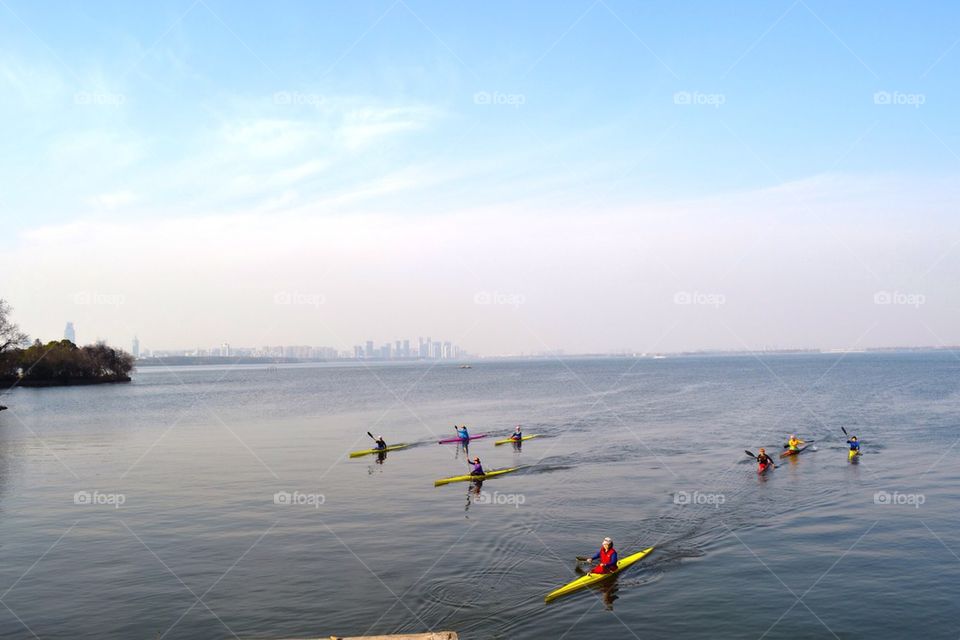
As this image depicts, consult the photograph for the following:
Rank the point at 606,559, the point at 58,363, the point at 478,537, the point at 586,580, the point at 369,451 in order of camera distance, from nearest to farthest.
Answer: the point at 586,580, the point at 606,559, the point at 478,537, the point at 369,451, the point at 58,363

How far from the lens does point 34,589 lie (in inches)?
945

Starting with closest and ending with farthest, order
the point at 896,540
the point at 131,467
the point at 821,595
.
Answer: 1. the point at 821,595
2. the point at 896,540
3. the point at 131,467

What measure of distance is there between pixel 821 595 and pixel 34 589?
2727cm

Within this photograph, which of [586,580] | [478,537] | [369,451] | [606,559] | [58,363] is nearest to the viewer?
[586,580]

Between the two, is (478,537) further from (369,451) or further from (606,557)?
(369,451)

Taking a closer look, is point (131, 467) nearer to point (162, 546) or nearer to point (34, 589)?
point (162, 546)

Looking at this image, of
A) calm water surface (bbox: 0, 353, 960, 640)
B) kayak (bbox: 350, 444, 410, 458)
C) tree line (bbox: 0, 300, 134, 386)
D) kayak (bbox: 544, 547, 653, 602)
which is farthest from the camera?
tree line (bbox: 0, 300, 134, 386)

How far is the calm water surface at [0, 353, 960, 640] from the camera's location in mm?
21250

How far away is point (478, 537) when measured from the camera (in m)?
29.5

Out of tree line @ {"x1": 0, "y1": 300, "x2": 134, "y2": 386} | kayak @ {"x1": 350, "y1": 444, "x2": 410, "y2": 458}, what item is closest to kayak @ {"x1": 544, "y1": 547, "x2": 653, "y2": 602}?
kayak @ {"x1": 350, "y1": 444, "x2": 410, "y2": 458}

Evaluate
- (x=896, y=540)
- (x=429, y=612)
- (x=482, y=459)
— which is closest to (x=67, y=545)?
(x=429, y=612)

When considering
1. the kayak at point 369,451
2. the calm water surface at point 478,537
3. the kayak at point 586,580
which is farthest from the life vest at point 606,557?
the kayak at point 369,451

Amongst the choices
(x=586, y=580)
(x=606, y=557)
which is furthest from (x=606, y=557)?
(x=586, y=580)

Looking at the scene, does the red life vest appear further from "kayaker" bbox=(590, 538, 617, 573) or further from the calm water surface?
the calm water surface
